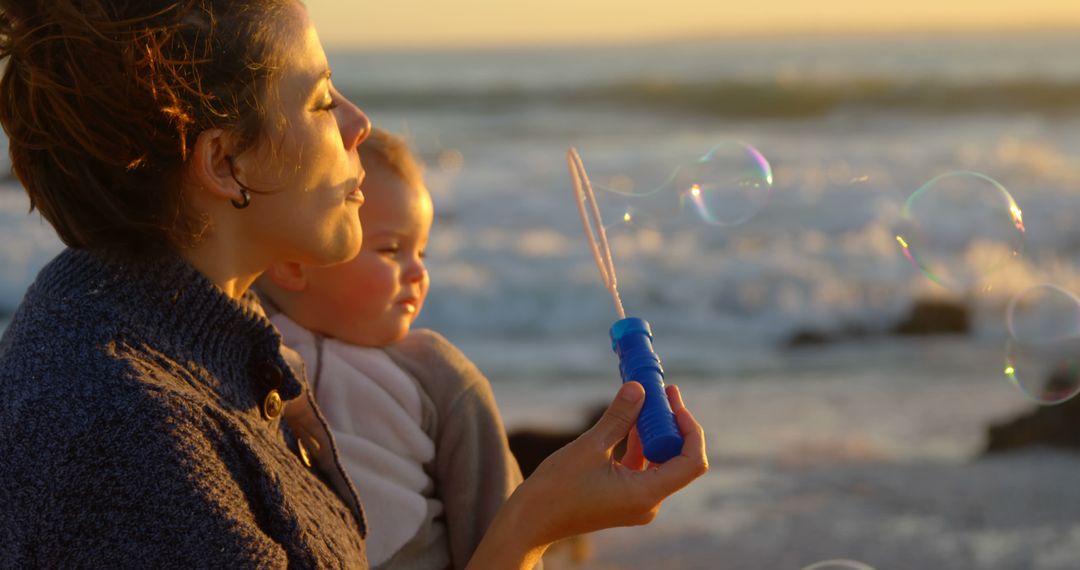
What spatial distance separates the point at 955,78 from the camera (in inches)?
842

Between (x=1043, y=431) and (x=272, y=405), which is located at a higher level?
(x=272, y=405)

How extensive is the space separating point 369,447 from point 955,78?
20.9 meters

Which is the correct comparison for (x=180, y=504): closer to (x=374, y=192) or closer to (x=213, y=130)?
(x=213, y=130)

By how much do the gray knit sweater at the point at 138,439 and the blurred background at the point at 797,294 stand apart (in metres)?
1.26

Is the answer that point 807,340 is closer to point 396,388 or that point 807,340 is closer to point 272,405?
point 396,388

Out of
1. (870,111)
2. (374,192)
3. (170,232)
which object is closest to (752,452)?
(374,192)

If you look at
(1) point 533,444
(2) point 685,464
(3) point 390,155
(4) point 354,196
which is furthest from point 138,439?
(1) point 533,444

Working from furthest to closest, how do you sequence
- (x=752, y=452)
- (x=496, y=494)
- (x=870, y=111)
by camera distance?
(x=870, y=111) → (x=752, y=452) → (x=496, y=494)

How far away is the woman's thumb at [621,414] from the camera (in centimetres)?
161

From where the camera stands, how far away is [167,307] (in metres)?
1.64

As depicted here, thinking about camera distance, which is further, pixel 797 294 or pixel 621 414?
pixel 797 294

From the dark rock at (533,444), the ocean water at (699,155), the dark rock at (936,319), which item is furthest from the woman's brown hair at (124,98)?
the dark rock at (936,319)

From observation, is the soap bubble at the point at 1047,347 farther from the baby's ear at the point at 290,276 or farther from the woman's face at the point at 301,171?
A: the woman's face at the point at 301,171

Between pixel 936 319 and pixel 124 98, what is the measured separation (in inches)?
256
